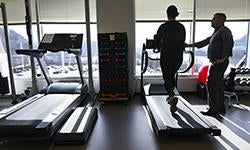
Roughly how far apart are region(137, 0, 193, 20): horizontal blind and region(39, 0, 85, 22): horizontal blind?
59.2 inches

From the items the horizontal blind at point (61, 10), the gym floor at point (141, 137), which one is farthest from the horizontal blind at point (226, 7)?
the horizontal blind at point (61, 10)

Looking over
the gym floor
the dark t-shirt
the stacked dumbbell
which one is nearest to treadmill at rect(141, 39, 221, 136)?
the gym floor

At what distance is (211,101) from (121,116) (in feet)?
5.94

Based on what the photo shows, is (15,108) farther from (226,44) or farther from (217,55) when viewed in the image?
(226,44)

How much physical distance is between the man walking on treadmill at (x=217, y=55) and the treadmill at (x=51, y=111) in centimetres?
234

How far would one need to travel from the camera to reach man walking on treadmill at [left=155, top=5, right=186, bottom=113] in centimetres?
385

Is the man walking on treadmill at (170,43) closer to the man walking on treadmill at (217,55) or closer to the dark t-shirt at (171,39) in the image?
the dark t-shirt at (171,39)

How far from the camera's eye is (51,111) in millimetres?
4328

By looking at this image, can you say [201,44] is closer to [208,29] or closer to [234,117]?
[234,117]

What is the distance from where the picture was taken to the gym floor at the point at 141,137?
11.3 ft

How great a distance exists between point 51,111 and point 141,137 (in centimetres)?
173

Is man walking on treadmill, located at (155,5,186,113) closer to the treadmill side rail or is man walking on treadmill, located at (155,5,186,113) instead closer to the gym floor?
the gym floor

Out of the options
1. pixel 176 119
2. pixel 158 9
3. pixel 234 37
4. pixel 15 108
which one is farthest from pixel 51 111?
pixel 234 37

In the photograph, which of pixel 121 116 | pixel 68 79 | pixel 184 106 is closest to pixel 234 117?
pixel 184 106
